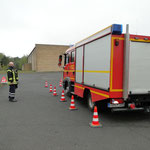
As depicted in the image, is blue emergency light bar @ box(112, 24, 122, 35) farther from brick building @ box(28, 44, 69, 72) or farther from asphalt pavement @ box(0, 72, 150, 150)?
brick building @ box(28, 44, 69, 72)

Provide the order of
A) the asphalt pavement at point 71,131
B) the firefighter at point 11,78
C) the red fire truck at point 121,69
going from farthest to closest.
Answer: the firefighter at point 11,78, the red fire truck at point 121,69, the asphalt pavement at point 71,131

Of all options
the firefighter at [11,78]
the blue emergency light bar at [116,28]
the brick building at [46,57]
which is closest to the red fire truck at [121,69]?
the blue emergency light bar at [116,28]

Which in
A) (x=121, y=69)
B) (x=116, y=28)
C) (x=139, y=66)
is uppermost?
(x=116, y=28)

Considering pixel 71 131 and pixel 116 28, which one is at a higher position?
pixel 116 28

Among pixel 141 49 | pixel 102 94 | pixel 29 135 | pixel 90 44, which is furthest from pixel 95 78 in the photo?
pixel 29 135

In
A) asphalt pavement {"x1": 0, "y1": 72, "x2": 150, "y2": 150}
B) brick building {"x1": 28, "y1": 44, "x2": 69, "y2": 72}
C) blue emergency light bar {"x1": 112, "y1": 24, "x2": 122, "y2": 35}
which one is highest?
brick building {"x1": 28, "y1": 44, "x2": 69, "y2": 72}

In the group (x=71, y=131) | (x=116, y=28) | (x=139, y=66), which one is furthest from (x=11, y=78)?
(x=139, y=66)

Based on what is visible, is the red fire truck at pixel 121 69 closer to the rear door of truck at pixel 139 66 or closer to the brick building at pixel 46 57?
the rear door of truck at pixel 139 66

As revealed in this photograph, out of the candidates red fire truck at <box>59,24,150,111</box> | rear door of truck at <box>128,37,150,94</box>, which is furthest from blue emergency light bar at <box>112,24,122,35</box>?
rear door of truck at <box>128,37,150,94</box>

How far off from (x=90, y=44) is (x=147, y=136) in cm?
364

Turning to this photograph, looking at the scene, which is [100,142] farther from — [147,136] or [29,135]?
[29,135]

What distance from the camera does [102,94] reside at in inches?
205

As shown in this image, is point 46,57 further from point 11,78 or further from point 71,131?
point 71,131

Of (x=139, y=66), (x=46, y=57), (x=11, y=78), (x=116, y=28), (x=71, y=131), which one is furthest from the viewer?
(x=46, y=57)
